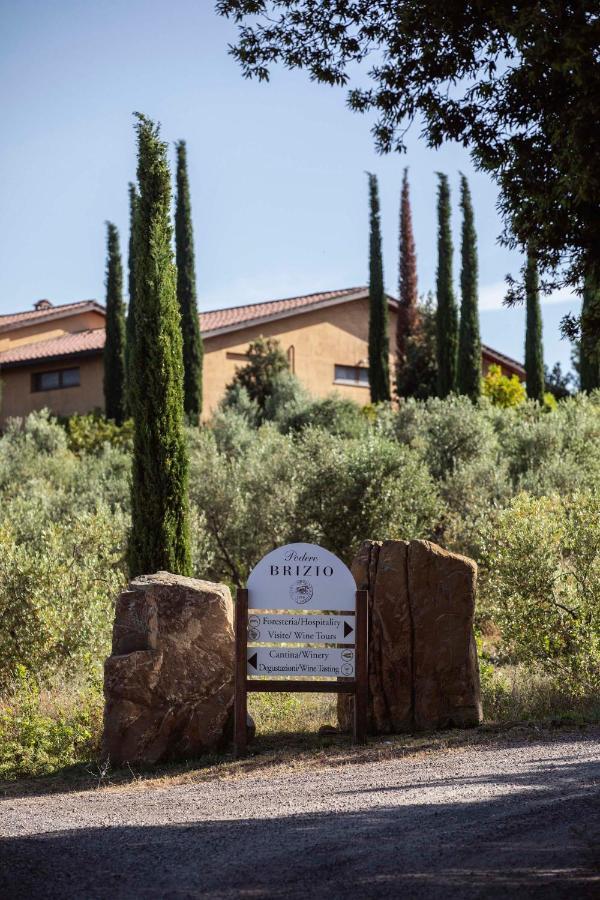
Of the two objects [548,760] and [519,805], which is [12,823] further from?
[548,760]

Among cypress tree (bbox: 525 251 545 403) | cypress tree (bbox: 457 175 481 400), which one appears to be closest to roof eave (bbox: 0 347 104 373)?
cypress tree (bbox: 457 175 481 400)

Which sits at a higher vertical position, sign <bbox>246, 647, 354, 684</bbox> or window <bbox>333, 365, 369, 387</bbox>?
window <bbox>333, 365, 369, 387</bbox>

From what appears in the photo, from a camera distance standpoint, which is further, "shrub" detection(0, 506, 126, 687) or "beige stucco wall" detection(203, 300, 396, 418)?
"beige stucco wall" detection(203, 300, 396, 418)

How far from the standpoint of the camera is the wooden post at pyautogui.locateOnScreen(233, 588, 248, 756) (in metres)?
9.64

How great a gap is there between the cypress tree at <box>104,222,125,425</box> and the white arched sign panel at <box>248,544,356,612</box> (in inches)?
910

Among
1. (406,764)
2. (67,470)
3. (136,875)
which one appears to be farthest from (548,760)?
(67,470)

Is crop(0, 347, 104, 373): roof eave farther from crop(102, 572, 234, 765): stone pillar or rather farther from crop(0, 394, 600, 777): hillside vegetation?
crop(102, 572, 234, 765): stone pillar

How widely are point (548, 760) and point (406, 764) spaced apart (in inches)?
46.2

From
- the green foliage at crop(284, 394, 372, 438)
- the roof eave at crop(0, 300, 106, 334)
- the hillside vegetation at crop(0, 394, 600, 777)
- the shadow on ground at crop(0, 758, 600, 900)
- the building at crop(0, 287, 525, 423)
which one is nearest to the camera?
the shadow on ground at crop(0, 758, 600, 900)

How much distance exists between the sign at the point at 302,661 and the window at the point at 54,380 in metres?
28.5

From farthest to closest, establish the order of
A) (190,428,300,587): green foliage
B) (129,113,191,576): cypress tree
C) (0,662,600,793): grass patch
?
(190,428,300,587): green foliage → (129,113,191,576): cypress tree → (0,662,600,793): grass patch

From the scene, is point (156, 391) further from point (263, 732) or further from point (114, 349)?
point (114, 349)

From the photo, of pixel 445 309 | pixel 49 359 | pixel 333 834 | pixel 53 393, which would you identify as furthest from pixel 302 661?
pixel 53 393

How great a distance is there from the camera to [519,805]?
6.73 metres
